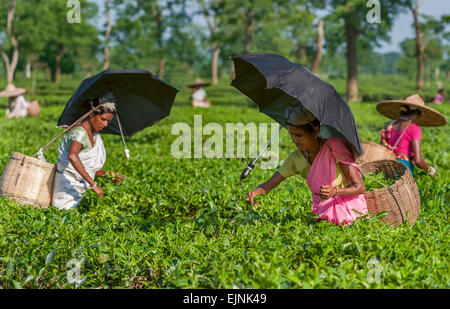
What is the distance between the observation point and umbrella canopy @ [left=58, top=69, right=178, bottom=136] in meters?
4.88

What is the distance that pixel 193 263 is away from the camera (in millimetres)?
3361

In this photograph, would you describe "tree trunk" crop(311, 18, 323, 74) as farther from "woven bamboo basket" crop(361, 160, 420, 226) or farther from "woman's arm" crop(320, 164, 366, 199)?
"woman's arm" crop(320, 164, 366, 199)

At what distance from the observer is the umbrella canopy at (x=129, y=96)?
488cm

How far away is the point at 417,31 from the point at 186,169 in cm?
2824

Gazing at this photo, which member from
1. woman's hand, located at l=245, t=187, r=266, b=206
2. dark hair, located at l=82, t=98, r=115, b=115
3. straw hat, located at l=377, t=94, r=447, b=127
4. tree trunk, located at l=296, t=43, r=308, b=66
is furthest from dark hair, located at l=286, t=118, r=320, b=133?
tree trunk, located at l=296, t=43, r=308, b=66

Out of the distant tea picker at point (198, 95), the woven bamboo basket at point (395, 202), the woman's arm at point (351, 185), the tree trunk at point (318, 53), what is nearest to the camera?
the woman's arm at point (351, 185)

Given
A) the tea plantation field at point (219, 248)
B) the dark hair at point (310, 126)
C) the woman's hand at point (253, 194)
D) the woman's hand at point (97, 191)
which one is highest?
the dark hair at point (310, 126)

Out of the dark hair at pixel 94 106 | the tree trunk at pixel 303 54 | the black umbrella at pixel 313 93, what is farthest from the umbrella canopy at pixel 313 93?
the tree trunk at pixel 303 54

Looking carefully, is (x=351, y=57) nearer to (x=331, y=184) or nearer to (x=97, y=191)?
(x=97, y=191)

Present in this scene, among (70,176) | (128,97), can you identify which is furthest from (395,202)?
(70,176)

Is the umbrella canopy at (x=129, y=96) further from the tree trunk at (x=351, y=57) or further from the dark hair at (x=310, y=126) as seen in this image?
the tree trunk at (x=351, y=57)

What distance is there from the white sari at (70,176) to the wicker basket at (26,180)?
0.40ft

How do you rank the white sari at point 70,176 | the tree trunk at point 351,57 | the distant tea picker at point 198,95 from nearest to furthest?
the white sari at point 70,176
the distant tea picker at point 198,95
the tree trunk at point 351,57

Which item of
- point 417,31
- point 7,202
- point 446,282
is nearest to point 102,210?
point 7,202
